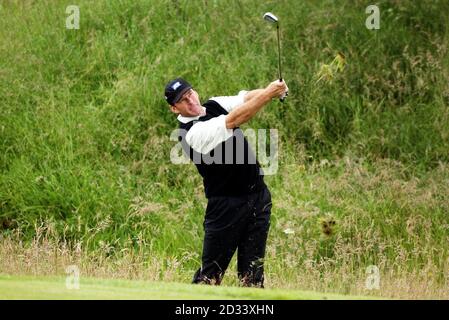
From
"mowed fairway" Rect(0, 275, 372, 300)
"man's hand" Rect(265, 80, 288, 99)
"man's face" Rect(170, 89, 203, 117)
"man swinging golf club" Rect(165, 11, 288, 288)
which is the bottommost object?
"mowed fairway" Rect(0, 275, 372, 300)

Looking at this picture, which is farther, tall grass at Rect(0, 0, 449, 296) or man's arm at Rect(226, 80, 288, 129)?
tall grass at Rect(0, 0, 449, 296)

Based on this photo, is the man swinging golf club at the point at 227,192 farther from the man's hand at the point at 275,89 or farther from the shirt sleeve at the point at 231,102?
the man's hand at the point at 275,89

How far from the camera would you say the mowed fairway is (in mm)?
5941

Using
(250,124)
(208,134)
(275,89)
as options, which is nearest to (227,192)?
(208,134)

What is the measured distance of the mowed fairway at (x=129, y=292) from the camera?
5941 millimetres

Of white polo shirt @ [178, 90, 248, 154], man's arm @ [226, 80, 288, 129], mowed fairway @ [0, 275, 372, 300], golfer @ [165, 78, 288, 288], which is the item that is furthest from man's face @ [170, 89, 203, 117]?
mowed fairway @ [0, 275, 372, 300]

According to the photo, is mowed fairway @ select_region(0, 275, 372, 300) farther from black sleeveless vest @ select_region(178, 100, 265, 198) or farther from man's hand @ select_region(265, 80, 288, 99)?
man's hand @ select_region(265, 80, 288, 99)

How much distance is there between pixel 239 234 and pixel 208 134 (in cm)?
85

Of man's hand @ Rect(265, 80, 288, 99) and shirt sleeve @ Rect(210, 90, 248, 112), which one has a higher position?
man's hand @ Rect(265, 80, 288, 99)

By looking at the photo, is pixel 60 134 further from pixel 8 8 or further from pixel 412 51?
pixel 412 51

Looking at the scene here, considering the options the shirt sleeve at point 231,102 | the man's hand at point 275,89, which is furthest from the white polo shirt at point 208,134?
the man's hand at point 275,89

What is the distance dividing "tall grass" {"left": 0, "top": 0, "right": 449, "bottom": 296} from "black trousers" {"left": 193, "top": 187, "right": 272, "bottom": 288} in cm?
203

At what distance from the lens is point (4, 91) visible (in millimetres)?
13844
